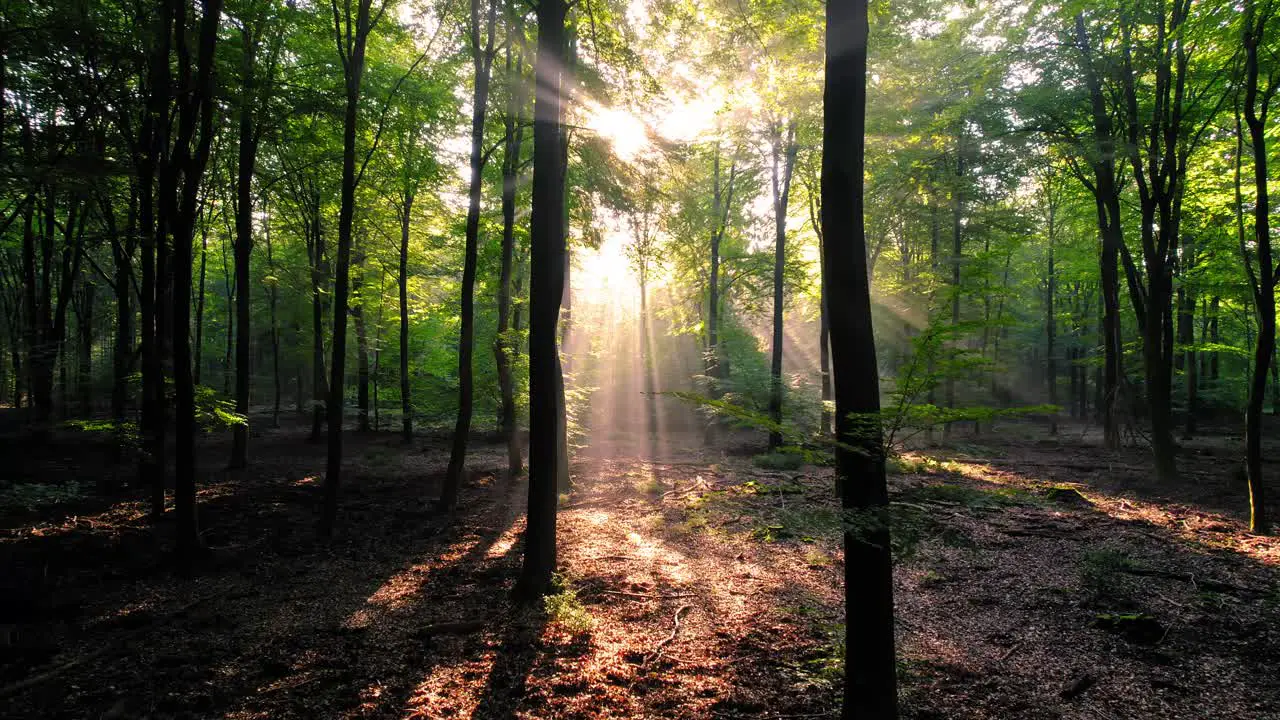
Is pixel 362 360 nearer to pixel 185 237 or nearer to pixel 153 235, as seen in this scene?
pixel 153 235

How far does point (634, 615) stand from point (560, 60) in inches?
278

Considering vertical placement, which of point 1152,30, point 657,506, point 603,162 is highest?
point 1152,30

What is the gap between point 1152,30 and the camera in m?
12.3

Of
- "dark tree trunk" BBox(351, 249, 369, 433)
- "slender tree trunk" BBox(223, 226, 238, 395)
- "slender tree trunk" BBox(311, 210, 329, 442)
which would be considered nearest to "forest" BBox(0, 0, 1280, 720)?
"slender tree trunk" BBox(311, 210, 329, 442)

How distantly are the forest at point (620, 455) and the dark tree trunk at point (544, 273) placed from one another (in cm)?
6

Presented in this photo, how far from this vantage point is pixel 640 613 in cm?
621

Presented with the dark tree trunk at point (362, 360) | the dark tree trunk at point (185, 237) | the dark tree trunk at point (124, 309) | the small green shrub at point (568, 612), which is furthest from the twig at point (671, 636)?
the dark tree trunk at point (362, 360)

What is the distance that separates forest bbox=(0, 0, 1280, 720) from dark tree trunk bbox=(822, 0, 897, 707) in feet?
0.09

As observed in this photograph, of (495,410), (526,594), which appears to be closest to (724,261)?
(495,410)

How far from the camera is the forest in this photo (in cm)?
432

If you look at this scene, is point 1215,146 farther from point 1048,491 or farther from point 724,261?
point 724,261

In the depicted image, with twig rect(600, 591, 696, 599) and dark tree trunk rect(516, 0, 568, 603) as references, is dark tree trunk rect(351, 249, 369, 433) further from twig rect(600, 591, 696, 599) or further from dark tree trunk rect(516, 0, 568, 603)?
twig rect(600, 591, 696, 599)

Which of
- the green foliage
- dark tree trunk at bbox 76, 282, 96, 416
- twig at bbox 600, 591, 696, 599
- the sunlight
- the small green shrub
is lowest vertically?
twig at bbox 600, 591, 696, 599

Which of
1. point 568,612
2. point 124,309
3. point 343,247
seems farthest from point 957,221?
point 124,309
